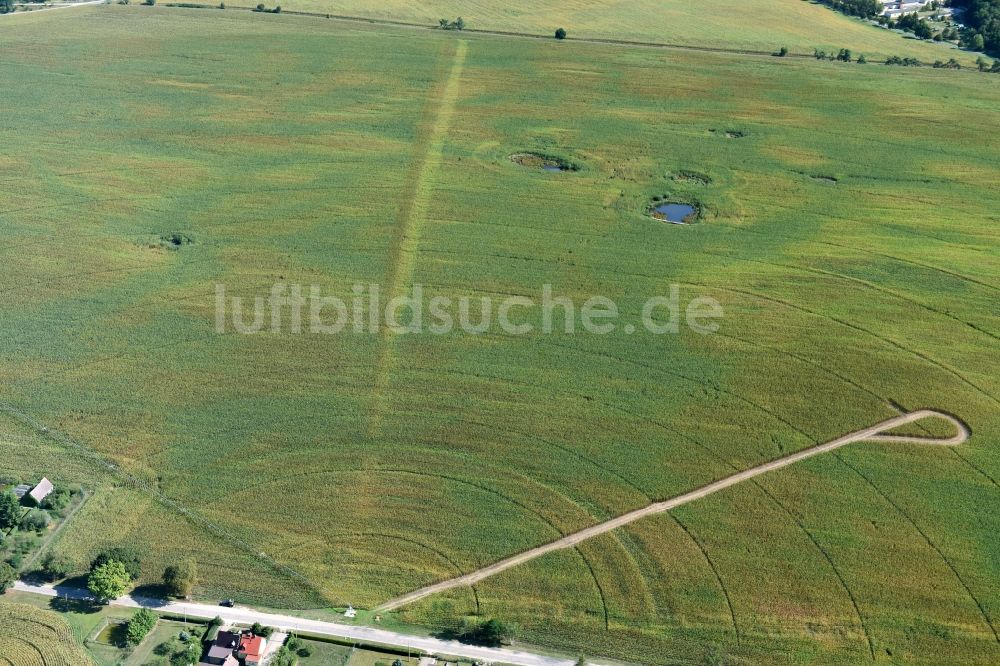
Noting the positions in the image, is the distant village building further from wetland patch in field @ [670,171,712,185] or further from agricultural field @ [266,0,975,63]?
wetland patch in field @ [670,171,712,185]

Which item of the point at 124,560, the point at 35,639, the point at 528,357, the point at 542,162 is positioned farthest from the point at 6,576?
the point at 542,162

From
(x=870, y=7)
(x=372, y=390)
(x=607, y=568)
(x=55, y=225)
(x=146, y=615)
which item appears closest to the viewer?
(x=146, y=615)

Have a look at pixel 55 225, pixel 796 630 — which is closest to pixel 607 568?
pixel 796 630

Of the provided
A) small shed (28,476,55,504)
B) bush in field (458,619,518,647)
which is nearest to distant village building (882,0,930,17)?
bush in field (458,619,518,647)

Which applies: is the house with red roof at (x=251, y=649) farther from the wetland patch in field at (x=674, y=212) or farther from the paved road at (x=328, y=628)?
the wetland patch in field at (x=674, y=212)

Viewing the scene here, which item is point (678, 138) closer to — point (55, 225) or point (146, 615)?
point (55, 225)

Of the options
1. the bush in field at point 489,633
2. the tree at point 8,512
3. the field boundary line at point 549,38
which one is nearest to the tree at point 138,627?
the tree at point 8,512
